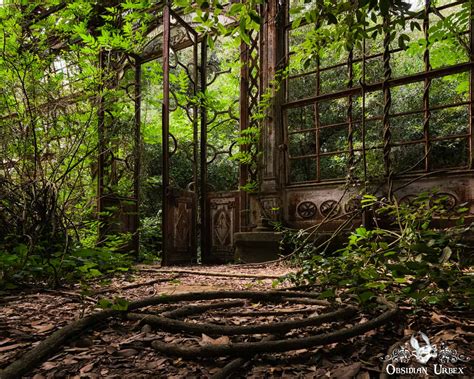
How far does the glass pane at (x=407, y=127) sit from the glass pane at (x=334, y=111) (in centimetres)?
112

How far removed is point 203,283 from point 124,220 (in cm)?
323

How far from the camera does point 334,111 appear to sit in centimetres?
817

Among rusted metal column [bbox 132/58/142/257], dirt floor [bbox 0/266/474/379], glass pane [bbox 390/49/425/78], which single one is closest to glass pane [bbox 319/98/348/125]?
glass pane [bbox 390/49/425/78]

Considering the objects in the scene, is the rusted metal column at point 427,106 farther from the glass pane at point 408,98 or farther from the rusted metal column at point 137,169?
the rusted metal column at point 137,169

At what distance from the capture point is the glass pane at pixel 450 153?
6.82 meters

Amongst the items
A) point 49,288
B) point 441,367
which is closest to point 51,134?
point 49,288

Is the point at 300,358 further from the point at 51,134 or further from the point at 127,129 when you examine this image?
the point at 127,129

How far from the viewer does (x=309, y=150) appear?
8297 mm

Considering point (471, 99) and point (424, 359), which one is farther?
point (471, 99)

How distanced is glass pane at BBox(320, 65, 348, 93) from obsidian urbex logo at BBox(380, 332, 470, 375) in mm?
7374

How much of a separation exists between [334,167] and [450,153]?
2.37 m

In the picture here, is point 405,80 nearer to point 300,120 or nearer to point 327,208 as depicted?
point 327,208

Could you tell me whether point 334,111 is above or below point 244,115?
above

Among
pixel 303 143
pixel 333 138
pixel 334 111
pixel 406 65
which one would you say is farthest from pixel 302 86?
pixel 406 65
